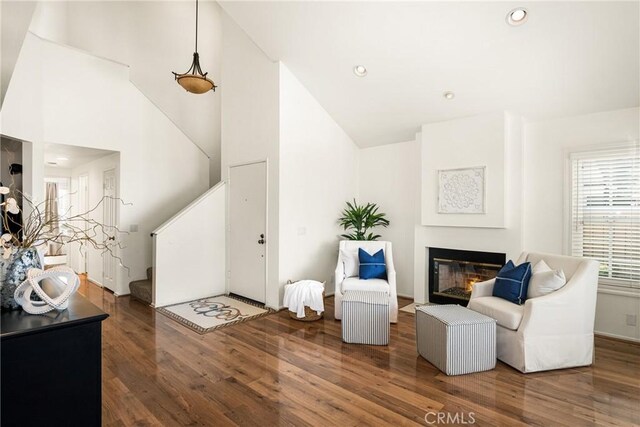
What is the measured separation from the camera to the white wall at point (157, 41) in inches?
224

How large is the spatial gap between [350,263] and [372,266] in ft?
1.12

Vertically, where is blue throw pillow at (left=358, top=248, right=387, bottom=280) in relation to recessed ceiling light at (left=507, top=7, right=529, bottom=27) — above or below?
below

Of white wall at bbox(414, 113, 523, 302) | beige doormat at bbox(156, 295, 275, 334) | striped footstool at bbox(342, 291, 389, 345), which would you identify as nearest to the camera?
striped footstool at bbox(342, 291, 389, 345)

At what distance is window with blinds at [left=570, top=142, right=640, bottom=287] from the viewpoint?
3.57 metres

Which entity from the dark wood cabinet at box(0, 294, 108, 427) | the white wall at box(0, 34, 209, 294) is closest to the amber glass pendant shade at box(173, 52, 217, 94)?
the white wall at box(0, 34, 209, 294)

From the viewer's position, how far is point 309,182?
4977mm

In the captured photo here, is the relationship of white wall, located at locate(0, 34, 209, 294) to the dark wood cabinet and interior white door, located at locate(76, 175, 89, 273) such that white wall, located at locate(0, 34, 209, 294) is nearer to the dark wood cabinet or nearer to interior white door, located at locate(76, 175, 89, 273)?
interior white door, located at locate(76, 175, 89, 273)

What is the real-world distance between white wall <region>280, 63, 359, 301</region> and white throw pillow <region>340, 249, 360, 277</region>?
62cm

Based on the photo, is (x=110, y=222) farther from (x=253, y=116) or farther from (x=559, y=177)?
(x=559, y=177)

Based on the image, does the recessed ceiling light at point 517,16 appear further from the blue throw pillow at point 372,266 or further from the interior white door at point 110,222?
the interior white door at point 110,222

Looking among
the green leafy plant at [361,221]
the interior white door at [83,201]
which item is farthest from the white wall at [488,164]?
the interior white door at [83,201]

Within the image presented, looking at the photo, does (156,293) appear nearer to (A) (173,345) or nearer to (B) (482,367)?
(A) (173,345)

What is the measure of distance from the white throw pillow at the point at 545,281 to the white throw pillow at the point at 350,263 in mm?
2046

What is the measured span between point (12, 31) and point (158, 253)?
9.35ft
